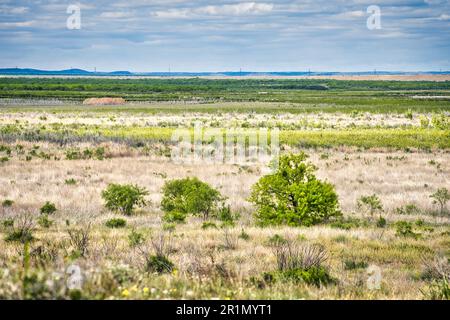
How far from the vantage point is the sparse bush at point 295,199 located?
60.2 feet

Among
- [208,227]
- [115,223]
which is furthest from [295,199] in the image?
[115,223]

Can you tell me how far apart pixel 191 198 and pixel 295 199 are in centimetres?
408

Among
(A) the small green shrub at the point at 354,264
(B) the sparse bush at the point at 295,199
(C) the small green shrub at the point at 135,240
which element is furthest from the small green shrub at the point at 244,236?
(A) the small green shrub at the point at 354,264

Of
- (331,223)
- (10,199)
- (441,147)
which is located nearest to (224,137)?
(441,147)

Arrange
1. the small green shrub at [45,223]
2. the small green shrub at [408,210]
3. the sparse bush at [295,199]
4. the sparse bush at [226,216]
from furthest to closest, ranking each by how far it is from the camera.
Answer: the small green shrub at [408,210]
the sparse bush at [226,216]
the sparse bush at [295,199]
the small green shrub at [45,223]

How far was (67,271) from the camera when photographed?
23.5ft

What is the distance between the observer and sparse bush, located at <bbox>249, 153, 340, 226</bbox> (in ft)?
60.2

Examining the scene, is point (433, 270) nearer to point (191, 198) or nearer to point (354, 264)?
point (354, 264)

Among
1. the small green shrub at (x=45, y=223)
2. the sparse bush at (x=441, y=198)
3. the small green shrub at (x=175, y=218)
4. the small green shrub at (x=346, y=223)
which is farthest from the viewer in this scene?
the sparse bush at (x=441, y=198)

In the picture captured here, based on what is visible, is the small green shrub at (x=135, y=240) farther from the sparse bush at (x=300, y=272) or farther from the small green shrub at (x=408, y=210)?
the small green shrub at (x=408, y=210)

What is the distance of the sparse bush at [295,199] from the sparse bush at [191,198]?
2.61 meters

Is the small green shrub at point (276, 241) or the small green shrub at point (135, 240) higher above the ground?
the small green shrub at point (135, 240)

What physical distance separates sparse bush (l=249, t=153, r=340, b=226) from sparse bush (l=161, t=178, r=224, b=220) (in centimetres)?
261
